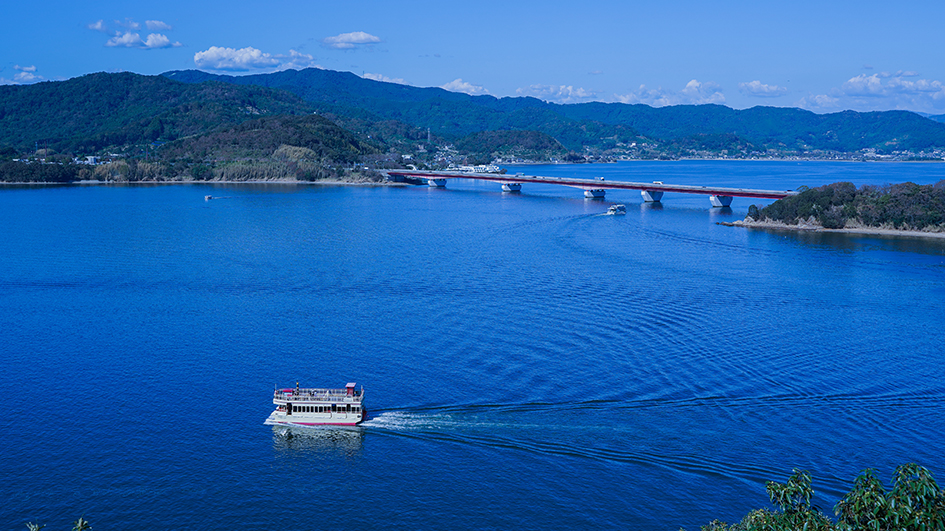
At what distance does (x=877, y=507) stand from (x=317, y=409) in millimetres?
14760

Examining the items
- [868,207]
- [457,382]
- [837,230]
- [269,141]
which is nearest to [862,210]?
[868,207]

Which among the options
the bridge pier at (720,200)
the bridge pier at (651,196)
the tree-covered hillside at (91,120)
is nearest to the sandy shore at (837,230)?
the bridge pier at (720,200)

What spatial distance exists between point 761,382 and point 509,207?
60130 millimetres

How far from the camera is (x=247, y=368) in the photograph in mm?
24156

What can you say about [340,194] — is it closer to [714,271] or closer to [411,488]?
[714,271]

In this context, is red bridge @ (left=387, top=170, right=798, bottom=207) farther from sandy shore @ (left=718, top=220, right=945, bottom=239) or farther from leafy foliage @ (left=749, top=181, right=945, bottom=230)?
sandy shore @ (left=718, top=220, right=945, bottom=239)

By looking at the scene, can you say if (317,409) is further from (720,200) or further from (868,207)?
(720,200)

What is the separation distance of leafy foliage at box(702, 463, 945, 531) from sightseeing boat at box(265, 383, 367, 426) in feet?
40.0

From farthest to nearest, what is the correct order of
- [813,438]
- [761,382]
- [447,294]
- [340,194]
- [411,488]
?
1. [340,194]
2. [447,294]
3. [761,382]
4. [813,438]
5. [411,488]

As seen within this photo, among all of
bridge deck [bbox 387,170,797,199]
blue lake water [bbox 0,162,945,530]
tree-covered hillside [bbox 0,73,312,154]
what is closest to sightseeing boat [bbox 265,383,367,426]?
blue lake water [bbox 0,162,945,530]

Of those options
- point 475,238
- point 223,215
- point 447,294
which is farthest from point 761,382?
point 223,215

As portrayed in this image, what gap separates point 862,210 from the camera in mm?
61688

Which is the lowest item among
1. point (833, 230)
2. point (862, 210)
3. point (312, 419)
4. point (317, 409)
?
point (312, 419)

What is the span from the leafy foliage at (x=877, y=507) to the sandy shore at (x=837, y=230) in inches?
2209
